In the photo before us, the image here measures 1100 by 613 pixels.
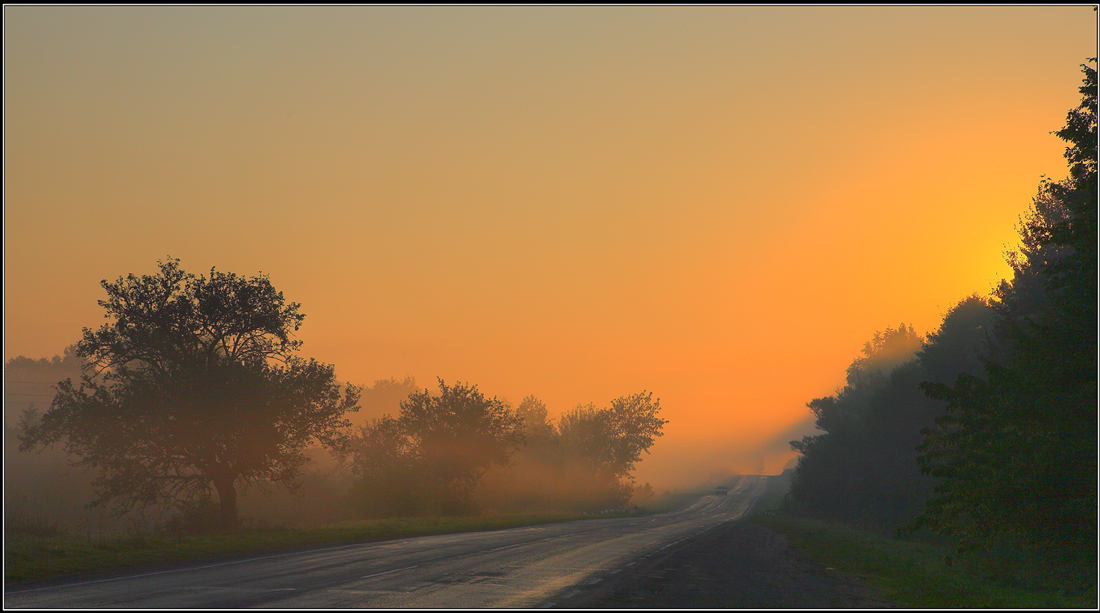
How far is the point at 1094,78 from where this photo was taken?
72.1 feet

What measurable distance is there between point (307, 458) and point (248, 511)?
16374 mm

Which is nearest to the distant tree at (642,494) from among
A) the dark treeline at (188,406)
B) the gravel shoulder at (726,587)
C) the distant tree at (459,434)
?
the distant tree at (459,434)

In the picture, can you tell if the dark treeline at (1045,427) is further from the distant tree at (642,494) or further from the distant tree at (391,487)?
the distant tree at (642,494)

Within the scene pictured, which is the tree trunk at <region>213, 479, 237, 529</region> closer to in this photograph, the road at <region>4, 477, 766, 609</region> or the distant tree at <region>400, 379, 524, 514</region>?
the road at <region>4, 477, 766, 609</region>

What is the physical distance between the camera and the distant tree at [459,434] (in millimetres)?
72312

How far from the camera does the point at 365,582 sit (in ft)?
57.8

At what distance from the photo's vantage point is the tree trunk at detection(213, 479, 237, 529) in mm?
39688

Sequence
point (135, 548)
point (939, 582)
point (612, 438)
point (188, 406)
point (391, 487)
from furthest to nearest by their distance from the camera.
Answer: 1. point (612, 438)
2. point (391, 487)
3. point (188, 406)
4. point (135, 548)
5. point (939, 582)

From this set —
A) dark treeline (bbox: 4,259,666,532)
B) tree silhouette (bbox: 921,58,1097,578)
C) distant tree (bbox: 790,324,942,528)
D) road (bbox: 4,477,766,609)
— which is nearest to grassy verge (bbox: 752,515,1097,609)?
tree silhouette (bbox: 921,58,1097,578)

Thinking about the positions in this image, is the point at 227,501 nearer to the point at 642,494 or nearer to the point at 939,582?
the point at 939,582

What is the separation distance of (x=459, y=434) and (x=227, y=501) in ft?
115

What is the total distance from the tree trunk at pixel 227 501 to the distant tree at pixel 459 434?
30751 mm

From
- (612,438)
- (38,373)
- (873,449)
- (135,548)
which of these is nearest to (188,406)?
(135,548)

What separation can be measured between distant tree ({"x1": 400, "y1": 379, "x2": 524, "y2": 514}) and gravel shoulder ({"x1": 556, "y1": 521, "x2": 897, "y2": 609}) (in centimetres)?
4606
